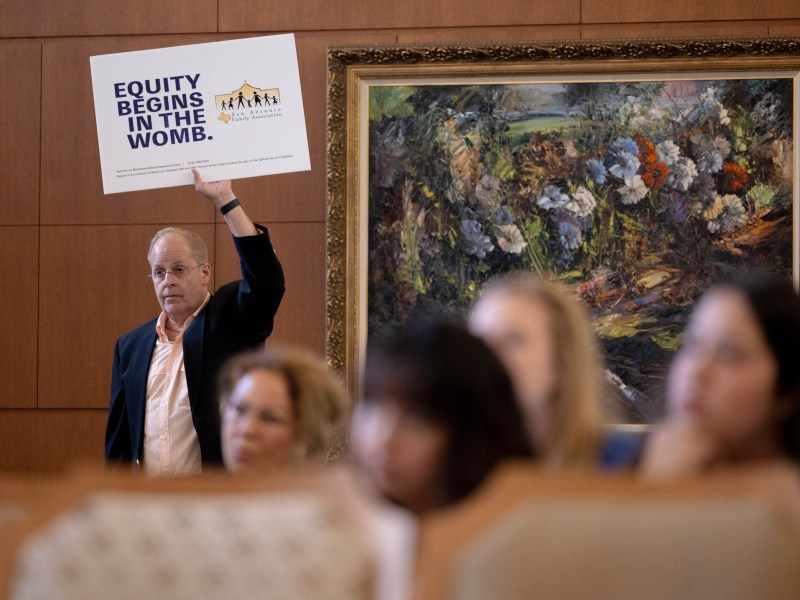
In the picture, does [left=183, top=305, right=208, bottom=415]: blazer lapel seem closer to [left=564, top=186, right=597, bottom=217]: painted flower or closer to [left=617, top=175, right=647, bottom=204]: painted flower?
[left=564, top=186, right=597, bottom=217]: painted flower

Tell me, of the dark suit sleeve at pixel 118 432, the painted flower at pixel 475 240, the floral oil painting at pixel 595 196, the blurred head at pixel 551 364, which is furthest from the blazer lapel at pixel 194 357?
the blurred head at pixel 551 364

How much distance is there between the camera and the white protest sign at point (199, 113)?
379 cm

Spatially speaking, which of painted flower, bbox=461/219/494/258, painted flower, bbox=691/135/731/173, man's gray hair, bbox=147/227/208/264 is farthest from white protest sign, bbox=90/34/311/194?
painted flower, bbox=691/135/731/173

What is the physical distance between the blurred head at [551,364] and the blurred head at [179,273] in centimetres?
183

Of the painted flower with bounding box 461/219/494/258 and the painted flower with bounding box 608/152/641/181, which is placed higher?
the painted flower with bounding box 608/152/641/181

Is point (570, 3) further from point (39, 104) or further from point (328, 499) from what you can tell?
point (328, 499)

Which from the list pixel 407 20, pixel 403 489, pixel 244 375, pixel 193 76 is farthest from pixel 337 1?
pixel 403 489

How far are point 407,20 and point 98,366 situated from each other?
2005 millimetres

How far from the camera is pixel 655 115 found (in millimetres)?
4363

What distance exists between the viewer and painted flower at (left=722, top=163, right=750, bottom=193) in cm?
431

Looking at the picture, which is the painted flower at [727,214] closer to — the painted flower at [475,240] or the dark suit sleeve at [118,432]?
the painted flower at [475,240]

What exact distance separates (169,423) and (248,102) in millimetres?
1284

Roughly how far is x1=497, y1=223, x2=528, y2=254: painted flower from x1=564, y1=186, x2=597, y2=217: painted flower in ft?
0.76

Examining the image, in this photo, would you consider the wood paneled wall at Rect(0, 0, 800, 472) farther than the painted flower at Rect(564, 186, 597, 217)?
Yes
